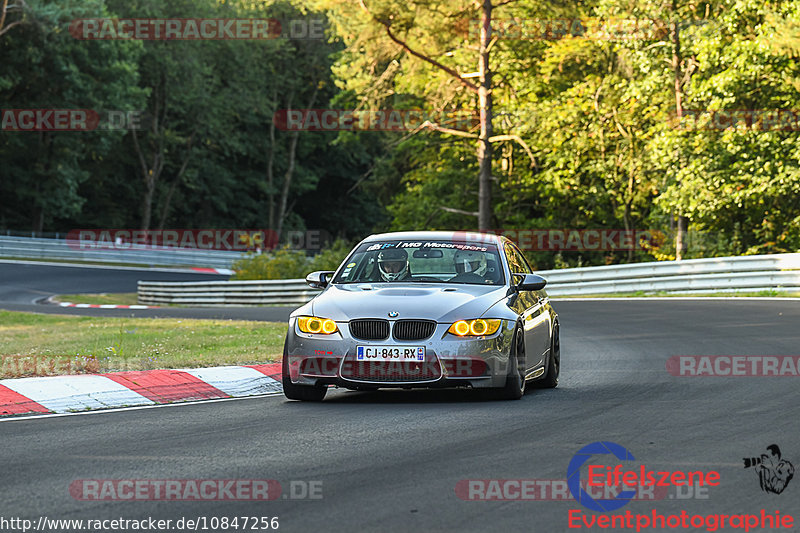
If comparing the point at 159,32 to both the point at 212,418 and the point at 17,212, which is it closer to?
the point at 17,212

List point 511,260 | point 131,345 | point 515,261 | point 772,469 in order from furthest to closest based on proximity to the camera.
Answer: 1. point 131,345
2. point 515,261
3. point 511,260
4. point 772,469

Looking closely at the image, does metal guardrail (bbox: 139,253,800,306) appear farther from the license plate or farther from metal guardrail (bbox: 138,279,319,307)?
the license plate

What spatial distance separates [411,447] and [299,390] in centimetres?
288

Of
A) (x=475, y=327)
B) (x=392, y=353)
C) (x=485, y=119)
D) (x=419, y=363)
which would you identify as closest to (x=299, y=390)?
(x=392, y=353)

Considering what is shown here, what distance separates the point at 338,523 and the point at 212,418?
4.00 meters

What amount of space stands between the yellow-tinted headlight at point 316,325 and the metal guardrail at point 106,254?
44907mm

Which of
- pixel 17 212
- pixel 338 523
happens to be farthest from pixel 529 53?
pixel 338 523

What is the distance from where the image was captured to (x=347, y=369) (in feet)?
33.8

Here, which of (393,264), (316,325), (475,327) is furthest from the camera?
(393,264)

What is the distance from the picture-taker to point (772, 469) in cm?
704

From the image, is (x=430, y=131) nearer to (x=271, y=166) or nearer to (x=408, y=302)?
(x=408, y=302)

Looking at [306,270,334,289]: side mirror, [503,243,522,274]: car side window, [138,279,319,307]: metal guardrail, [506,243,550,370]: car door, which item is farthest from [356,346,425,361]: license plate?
[138,279,319,307]: metal guardrail

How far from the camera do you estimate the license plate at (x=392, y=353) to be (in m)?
10.2

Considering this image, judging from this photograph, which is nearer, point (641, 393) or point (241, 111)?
point (641, 393)
